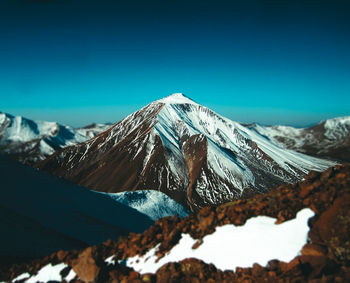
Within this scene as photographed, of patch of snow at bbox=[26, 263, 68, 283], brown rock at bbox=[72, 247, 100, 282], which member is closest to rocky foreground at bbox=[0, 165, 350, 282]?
brown rock at bbox=[72, 247, 100, 282]

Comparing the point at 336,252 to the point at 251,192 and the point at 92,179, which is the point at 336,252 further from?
the point at 92,179

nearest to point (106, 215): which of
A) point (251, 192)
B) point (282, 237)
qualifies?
point (282, 237)

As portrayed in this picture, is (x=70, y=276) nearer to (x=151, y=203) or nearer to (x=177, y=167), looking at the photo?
(x=151, y=203)

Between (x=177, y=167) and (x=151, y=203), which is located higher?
(x=177, y=167)

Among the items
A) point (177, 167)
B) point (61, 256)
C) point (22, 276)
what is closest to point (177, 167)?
point (177, 167)

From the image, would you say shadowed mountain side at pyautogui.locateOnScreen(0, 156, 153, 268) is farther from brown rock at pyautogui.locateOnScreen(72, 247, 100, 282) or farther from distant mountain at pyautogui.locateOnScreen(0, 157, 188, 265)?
brown rock at pyautogui.locateOnScreen(72, 247, 100, 282)

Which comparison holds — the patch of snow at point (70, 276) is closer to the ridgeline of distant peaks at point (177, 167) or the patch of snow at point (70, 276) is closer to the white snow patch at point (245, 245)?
the white snow patch at point (245, 245)

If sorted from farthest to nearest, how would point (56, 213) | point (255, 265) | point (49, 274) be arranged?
1. point (56, 213)
2. point (49, 274)
3. point (255, 265)
